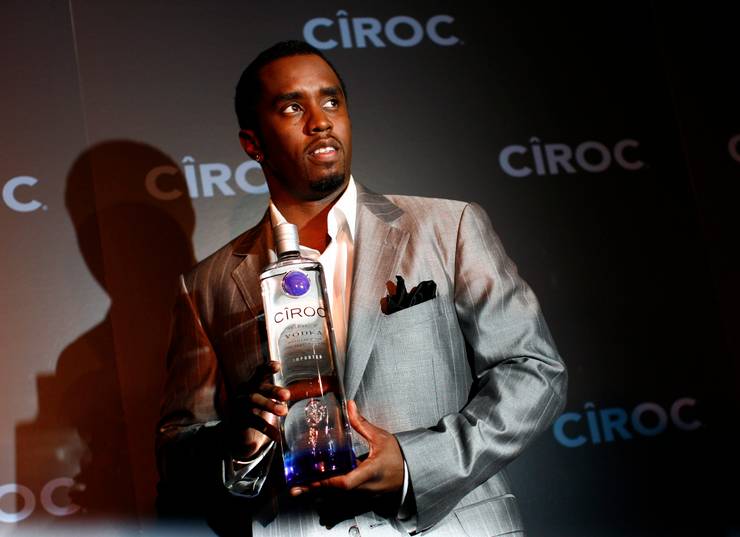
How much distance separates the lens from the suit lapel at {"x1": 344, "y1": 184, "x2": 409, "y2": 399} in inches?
85.0

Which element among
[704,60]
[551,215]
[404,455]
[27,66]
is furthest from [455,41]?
[404,455]

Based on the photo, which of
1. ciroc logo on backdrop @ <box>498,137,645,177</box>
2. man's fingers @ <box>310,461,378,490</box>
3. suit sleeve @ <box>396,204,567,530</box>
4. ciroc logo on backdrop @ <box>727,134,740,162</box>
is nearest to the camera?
man's fingers @ <box>310,461,378,490</box>

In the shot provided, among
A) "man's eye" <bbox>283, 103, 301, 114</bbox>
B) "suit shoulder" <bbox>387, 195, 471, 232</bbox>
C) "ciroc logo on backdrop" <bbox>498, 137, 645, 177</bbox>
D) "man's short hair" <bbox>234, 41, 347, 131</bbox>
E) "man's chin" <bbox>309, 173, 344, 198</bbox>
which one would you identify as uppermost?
"man's short hair" <bbox>234, 41, 347, 131</bbox>

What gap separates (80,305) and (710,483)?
176 centimetres

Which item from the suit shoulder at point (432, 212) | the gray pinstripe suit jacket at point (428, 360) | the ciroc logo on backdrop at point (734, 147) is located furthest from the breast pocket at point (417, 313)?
the ciroc logo on backdrop at point (734, 147)

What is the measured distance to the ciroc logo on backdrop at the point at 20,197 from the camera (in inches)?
102

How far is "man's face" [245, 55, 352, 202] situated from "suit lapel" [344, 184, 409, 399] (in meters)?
0.11

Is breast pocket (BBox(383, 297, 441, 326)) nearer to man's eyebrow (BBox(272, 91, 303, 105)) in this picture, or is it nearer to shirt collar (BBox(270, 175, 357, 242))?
shirt collar (BBox(270, 175, 357, 242))

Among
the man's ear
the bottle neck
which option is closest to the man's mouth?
the man's ear

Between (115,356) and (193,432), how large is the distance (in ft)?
1.36

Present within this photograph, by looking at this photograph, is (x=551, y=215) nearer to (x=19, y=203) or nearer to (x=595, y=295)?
(x=595, y=295)

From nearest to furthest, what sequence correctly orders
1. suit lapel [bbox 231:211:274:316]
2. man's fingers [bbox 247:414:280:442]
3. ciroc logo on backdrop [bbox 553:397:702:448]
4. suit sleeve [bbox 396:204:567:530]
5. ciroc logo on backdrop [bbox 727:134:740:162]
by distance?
man's fingers [bbox 247:414:280:442]
suit sleeve [bbox 396:204:567:530]
suit lapel [bbox 231:211:274:316]
ciroc logo on backdrop [bbox 553:397:702:448]
ciroc logo on backdrop [bbox 727:134:740:162]

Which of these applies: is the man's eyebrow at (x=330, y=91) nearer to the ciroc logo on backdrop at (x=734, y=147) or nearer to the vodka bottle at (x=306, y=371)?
the vodka bottle at (x=306, y=371)

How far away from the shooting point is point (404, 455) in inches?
78.2
